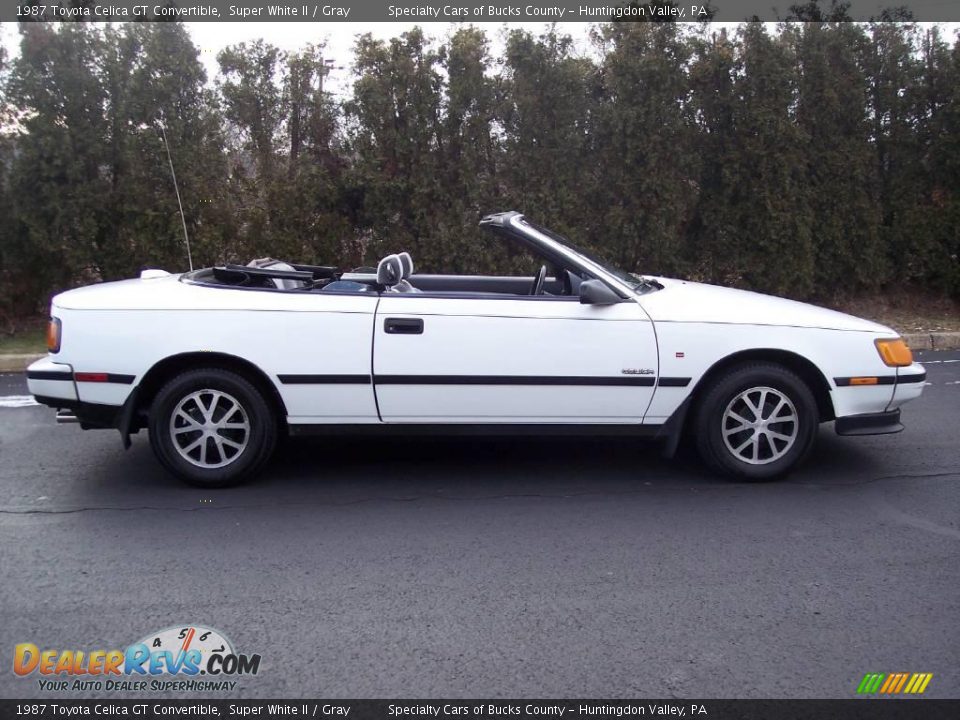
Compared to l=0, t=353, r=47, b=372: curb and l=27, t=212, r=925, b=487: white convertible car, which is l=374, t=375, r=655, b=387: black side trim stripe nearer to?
l=27, t=212, r=925, b=487: white convertible car

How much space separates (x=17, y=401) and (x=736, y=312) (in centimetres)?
581

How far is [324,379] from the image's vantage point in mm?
4785

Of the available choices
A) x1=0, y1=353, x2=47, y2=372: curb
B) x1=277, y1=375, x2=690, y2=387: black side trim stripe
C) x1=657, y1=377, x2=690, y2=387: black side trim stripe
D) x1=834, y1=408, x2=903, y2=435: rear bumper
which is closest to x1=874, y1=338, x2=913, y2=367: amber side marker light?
x1=834, y1=408, x2=903, y2=435: rear bumper

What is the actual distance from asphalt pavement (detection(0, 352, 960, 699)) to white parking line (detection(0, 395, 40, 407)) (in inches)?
58.0

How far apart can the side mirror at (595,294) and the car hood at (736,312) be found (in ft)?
0.74

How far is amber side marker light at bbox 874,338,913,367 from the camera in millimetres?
4969

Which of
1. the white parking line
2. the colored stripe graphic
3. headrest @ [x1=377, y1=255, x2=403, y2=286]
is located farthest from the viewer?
the white parking line

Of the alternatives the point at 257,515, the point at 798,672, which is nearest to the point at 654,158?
the point at 257,515

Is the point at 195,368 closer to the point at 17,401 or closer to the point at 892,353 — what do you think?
the point at 17,401

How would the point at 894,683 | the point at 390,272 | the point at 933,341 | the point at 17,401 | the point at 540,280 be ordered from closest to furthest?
the point at 894,683 → the point at 390,272 → the point at 540,280 → the point at 17,401 → the point at 933,341


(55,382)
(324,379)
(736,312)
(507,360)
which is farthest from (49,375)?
(736,312)

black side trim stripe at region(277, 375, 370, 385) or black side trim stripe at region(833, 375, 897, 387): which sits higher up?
black side trim stripe at region(833, 375, 897, 387)

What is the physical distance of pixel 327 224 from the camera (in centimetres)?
1041
